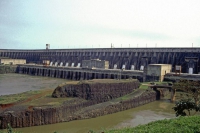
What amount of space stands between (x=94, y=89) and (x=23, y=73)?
49183mm

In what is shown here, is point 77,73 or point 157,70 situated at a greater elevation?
point 157,70

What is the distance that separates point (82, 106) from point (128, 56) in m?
35.7

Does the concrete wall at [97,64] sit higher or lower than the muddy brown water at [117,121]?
higher

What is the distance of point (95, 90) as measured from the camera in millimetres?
26078

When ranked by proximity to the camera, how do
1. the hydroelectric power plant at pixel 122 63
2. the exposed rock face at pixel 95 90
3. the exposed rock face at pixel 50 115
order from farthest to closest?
the hydroelectric power plant at pixel 122 63, the exposed rock face at pixel 95 90, the exposed rock face at pixel 50 115

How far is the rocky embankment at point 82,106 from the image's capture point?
18.1 metres

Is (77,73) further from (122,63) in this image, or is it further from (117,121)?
(117,121)

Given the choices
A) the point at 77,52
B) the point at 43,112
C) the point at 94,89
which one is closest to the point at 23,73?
the point at 77,52

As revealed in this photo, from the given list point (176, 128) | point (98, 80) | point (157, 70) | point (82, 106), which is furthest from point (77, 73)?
point (176, 128)

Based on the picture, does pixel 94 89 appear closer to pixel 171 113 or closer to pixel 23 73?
pixel 171 113

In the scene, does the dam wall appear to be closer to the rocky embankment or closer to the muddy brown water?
the rocky embankment

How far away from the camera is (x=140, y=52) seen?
55.3 meters

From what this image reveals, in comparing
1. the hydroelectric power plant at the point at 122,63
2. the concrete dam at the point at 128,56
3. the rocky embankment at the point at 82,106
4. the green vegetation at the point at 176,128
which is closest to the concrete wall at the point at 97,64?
the hydroelectric power plant at the point at 122,63

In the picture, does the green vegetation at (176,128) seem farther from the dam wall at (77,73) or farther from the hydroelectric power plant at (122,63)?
the dam wall at (77,73)
